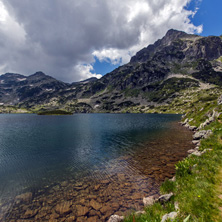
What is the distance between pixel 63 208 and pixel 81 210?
2.10m

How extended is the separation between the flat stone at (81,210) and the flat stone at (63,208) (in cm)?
94

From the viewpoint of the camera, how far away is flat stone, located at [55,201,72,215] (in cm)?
1335

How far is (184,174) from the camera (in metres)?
14.1

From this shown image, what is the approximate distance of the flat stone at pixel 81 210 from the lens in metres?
12.9

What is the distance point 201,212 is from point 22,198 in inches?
757

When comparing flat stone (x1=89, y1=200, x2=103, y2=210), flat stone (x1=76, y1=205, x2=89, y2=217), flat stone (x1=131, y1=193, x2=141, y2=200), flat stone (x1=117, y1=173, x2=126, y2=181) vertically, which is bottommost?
flat stone (x1=76, y1=205, x2=89, y2=217)

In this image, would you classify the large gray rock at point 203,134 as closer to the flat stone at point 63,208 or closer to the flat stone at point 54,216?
the flat stone at point 63,208

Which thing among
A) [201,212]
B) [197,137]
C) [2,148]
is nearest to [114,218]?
[201,212]

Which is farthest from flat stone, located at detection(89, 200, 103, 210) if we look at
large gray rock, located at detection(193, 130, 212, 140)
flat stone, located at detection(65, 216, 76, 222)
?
large gray rock, located at detection(193, 130, 212, 140)

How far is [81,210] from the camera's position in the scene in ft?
44.2

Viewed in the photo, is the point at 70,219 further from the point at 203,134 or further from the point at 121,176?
the point at 203,134

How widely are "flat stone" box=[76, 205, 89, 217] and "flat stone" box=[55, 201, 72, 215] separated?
0.94m

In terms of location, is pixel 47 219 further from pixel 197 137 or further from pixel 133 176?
pixel 197 137

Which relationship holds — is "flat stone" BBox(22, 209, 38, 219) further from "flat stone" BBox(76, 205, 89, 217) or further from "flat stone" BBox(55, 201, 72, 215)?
"flat stone" BBox(76, 205, 89, 217)
